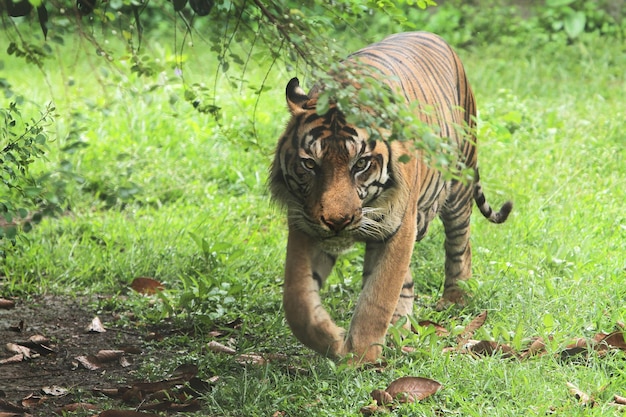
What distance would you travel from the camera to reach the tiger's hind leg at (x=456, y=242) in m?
4.69

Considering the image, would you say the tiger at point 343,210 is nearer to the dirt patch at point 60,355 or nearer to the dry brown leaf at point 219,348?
the dry brown leaf at point 219,348

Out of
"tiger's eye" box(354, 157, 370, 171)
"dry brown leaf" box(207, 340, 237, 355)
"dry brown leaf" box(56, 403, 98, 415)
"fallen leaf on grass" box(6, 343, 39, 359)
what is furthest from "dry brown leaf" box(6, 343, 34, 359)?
"tiger's eye" box(354, 157, 370, 171)

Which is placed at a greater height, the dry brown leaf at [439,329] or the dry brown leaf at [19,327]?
the dry brown leaf at [439,329]

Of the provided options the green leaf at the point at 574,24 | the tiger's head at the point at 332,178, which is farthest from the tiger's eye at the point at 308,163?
the green leaf at the point at 574,24

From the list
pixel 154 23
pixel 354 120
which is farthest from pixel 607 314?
pixel 154 23

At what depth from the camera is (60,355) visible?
411cm

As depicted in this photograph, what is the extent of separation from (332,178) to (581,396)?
3.80 feet

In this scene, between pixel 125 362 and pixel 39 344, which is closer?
pixel 125 362

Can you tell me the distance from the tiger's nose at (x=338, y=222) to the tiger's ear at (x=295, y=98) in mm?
469

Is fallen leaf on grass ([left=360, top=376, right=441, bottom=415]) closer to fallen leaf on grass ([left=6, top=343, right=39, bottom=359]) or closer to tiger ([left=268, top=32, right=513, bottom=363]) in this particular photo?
tiger ([left=268, top=32, right=513, bottom=363])

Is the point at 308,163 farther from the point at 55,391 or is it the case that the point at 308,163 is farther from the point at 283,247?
the point at 283,247

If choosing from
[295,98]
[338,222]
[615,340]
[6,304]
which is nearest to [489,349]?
[615,340]

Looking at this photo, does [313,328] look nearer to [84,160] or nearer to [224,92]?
[84,160]

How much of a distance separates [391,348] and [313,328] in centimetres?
39
